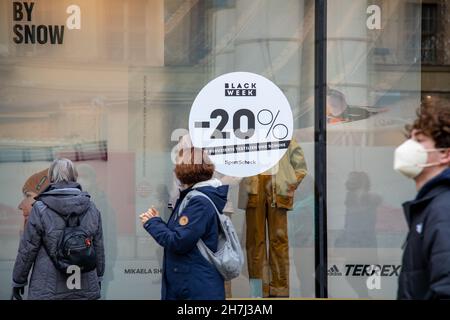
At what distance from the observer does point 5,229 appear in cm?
679

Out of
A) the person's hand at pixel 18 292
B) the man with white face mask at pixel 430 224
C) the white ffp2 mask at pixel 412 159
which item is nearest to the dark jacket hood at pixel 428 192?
the man with white face mask at pixel 430 224

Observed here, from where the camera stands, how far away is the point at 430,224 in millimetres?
4016

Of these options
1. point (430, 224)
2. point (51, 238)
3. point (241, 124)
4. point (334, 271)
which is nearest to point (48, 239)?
point (51, 238)

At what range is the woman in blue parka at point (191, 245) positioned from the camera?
5.34 meters

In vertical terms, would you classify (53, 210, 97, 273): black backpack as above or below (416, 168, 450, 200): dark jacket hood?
below

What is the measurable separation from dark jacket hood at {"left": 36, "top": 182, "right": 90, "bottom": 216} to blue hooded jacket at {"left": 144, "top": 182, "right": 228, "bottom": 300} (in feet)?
2.64

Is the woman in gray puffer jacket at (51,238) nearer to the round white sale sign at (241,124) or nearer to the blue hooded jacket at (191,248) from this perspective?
the blue hooded jacket at (191,248)

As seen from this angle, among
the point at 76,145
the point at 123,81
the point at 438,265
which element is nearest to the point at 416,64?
the point at 123,81

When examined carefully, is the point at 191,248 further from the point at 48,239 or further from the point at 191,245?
the point at 48,239

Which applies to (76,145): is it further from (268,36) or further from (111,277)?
(268,36)

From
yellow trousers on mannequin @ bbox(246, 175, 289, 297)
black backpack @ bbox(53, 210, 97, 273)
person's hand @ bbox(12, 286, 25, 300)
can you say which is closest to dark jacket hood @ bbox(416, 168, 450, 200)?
yellow trousers on mannequin @ bbox(246, 175, 289, 297)

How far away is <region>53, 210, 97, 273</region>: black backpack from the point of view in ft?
19.4

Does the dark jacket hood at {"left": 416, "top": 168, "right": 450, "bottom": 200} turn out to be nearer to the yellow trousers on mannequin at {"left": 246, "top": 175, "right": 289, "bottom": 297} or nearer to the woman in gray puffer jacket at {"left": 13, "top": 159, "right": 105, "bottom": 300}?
the yellow trousers on mannequin at {"left": 246, "top": 175, "right": 289, "bottom": 297}

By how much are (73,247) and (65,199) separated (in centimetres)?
36
